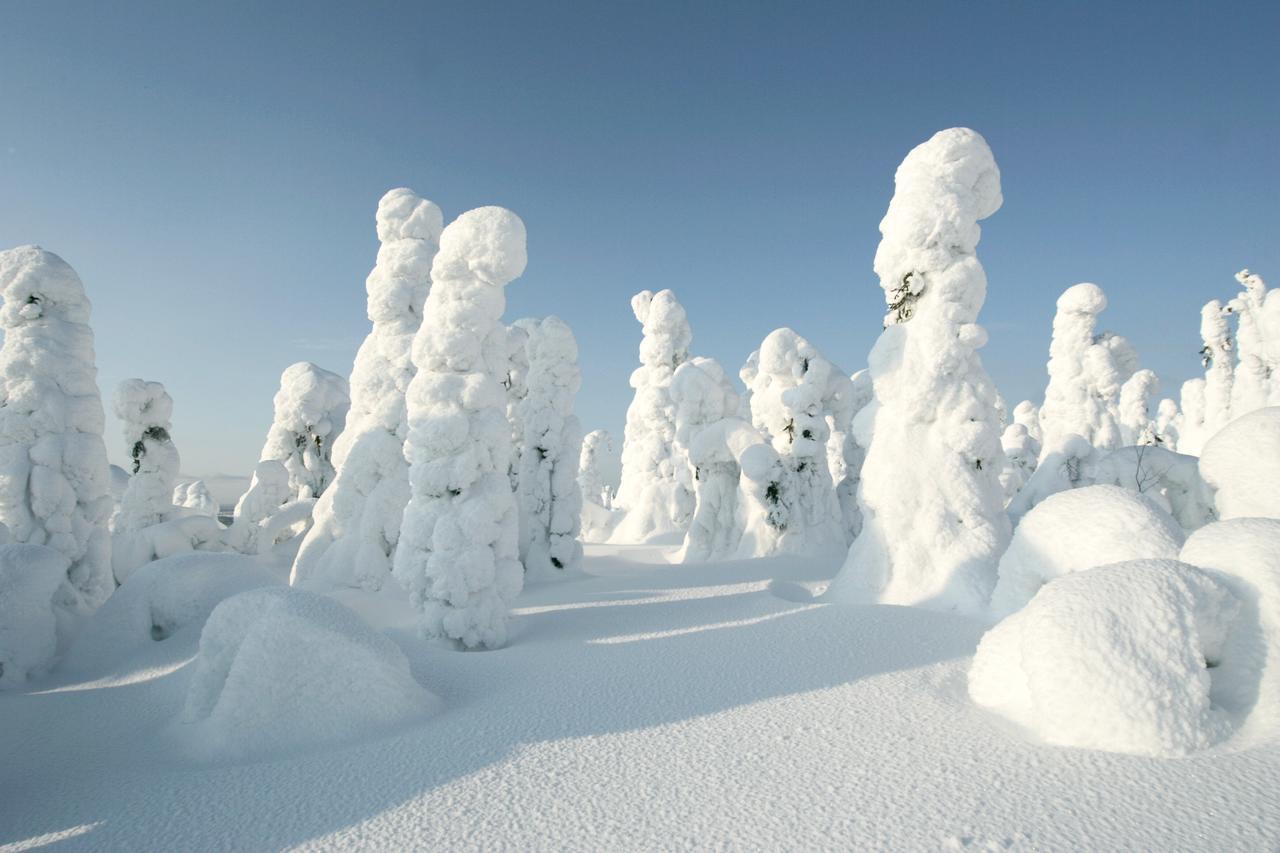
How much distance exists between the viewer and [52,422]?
1206 centimetres

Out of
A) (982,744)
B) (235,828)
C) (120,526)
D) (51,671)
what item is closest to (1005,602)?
(982,744)

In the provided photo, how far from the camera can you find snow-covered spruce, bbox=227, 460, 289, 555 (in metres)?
18.6

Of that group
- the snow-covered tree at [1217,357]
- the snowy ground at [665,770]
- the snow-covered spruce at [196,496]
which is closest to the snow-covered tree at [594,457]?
the snow-covered spruce at [196,496]

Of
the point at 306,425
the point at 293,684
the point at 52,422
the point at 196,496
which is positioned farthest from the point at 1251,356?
the point at 196,496

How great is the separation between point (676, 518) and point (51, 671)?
66.4ft

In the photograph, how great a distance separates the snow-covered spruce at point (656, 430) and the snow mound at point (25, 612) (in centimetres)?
1956

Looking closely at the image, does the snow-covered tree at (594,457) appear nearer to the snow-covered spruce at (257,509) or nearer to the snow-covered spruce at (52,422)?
the snow-covered spruce at (257,509)

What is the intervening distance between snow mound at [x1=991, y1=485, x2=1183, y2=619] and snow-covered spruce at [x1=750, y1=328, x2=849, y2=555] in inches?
350

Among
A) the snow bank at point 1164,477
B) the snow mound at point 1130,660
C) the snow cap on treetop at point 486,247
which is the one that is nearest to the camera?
the snow mound at point 1130,660

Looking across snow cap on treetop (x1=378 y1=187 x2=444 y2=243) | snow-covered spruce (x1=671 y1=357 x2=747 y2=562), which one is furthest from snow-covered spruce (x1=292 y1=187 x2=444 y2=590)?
snow-covered spruce (x1=671 y1=357 x2=747 y2=562)

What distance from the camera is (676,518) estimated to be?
26.8 m

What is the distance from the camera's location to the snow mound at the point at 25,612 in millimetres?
8781

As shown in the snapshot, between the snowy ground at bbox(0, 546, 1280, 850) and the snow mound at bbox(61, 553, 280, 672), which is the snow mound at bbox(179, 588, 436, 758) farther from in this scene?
the snow mound at bbox(61, 553, 280, 672)

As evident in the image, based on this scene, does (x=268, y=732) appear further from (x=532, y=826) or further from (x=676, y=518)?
(x=676, y=518)
